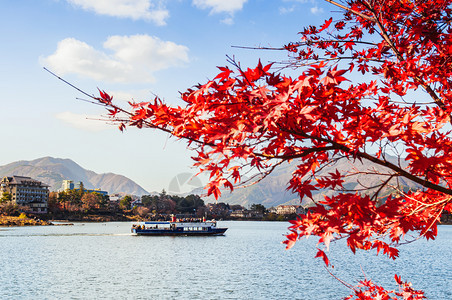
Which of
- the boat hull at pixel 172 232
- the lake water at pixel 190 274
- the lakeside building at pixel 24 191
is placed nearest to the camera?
the lake water at pixel 190 274

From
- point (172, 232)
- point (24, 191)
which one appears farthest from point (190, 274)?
point (24, 191)

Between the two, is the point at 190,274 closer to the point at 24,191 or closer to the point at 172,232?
the point at 172,232

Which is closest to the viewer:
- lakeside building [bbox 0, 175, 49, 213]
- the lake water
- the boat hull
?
the lake water

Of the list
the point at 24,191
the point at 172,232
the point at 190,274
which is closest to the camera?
the point at 190,274

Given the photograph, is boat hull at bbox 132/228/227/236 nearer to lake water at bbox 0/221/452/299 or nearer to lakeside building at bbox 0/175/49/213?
lake water at bbox 0/221/452/299

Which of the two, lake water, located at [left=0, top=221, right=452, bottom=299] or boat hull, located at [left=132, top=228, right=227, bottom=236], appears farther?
boat hull, located at [left=132, top=228, right=227, bottom=236]

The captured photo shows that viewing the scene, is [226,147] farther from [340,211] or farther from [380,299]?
[380,299]

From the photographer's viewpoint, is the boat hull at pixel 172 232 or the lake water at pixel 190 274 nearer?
the lake water at pixel 190 274

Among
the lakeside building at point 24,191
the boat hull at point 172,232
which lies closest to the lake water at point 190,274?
the boat hull at point 172,232

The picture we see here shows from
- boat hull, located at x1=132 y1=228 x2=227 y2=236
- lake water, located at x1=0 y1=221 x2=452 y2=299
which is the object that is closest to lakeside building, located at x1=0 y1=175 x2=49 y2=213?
boat hull, located at x1=132 y1=228 x2=227 y2=236

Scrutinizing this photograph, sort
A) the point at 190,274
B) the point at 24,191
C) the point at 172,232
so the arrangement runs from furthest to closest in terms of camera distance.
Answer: the point at 24,191 → the point at 172,232 → the point at 190,274

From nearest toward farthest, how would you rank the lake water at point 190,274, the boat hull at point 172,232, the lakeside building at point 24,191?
the lake water at point 190,274 → the boat hull at point 172,232 → the lakeside building at point 24,191

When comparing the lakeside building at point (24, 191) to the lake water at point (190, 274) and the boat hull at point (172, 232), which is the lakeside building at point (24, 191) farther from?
the lake water at point (190, 274)

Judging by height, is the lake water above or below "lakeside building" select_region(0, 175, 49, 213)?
below
